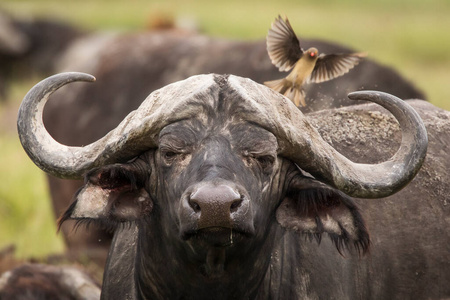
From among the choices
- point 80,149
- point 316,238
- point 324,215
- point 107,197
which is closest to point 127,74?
point 80,149

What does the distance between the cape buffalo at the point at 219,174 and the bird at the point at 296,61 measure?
3.08 feet

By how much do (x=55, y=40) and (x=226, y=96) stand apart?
731 inches

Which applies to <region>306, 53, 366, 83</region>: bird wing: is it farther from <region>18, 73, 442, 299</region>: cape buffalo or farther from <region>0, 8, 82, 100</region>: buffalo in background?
<region>0, 8, 82, 100</region>: buffalo in background

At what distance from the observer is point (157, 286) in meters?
4.65

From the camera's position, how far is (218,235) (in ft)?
13.0

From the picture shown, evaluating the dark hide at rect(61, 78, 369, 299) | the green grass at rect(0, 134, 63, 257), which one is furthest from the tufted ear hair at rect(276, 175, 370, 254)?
the green grass at rect(0, 134, 63, 257)

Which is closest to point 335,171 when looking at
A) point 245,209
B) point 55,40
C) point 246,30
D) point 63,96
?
point 245,209

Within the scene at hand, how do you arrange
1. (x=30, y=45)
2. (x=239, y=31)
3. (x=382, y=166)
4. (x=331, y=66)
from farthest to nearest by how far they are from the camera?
1. (x=239, y=31)
2. (x=30, y=45)
3. (x=331, y=66)
4. (x=382, y=166)

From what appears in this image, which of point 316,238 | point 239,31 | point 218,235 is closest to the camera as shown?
point 218,235

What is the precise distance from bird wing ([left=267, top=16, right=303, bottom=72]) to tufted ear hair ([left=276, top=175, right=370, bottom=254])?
1.26 m

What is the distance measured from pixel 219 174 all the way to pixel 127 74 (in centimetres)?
595

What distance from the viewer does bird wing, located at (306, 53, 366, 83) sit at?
5.59m

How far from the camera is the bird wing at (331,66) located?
18.3 feet

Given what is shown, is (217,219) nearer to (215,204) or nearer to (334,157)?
(215,204)
